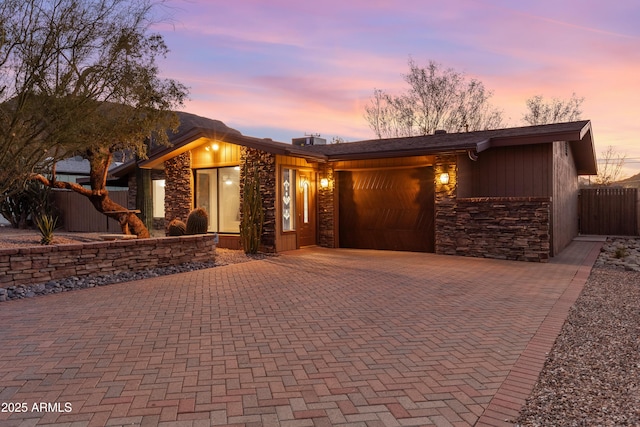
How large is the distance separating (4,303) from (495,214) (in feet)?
32.5

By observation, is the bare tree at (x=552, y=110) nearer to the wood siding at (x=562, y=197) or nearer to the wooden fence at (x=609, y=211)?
the wooden fence at (x=609, y=211)

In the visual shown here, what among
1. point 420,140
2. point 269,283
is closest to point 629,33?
point 420,140

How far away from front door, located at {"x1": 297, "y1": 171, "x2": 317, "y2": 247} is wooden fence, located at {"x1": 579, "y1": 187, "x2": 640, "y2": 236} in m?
12.4

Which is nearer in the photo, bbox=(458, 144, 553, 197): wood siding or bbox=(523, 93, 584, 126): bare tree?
bbox=(458, 144, 553, 197): wood siding

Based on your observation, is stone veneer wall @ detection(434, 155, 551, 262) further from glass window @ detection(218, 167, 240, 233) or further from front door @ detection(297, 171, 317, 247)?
glass window @ detection(218, 167, 240, 233)

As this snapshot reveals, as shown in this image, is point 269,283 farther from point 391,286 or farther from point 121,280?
point 121,280

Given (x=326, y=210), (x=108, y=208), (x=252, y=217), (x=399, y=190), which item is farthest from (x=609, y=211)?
(x=108, y=208)

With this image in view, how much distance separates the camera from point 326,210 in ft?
43.0

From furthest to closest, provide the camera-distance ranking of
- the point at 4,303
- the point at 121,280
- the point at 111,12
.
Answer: the point at 111,12, the point at 121,280, the point at 4,303

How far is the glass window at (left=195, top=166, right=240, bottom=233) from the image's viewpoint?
41.3 feet

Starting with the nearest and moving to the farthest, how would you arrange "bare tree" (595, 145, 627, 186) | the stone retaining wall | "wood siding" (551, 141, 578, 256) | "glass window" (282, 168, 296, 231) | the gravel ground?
the gravel ground, the stone retaining wall, "wood siding" (551, 141, 578, 256), "glass window" (282, 168, 296, 231), "bare tree" (595, 145, 627, 186)

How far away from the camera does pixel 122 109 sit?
405 inches

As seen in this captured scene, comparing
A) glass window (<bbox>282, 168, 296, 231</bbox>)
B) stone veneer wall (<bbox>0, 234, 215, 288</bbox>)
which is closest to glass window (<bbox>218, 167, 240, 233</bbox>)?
glass window (<bbox>282, 168, 296, 231</bbox>)

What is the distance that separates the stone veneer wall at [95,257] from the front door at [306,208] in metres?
3.39
